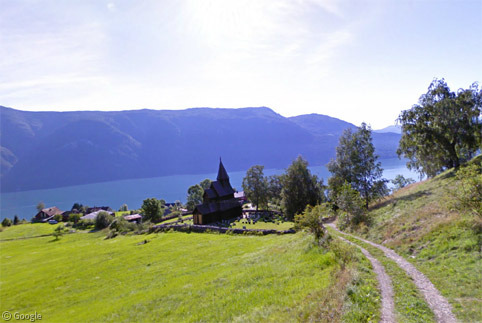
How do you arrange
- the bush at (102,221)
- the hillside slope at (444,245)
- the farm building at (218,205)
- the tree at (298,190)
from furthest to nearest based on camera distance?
the bush at (102,221) < the farm building at (218,205) < the tree at (298,190) < the hillside slope at (444,245)

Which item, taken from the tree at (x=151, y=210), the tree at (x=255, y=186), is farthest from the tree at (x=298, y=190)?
the tree at (x=151, y=210)

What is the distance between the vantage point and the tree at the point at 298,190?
52.2m

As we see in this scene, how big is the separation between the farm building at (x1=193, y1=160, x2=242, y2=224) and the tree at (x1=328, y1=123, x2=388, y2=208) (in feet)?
88.9

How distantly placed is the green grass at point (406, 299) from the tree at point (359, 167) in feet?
99.4

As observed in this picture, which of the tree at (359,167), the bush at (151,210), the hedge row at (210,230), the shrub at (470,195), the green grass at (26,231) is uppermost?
the tree at (359,167)

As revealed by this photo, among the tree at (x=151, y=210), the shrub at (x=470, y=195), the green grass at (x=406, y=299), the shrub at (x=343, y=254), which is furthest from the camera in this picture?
the tree at (x=151, y=210)

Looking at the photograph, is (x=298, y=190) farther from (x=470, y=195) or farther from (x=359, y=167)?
(x=470, y=195)

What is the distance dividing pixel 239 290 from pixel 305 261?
5600 millimetres

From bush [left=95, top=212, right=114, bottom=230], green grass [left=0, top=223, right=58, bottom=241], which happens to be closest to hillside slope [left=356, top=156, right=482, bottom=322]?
bush [left=95, top=212, right=114, bottom=230]

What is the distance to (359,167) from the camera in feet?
148

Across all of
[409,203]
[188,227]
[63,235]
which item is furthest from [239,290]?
[63,235]

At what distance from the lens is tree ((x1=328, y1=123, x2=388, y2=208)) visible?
44875 millimetres

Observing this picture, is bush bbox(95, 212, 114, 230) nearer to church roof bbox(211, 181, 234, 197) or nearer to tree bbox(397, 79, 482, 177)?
church roof bbox(211, 181, 234, 197)

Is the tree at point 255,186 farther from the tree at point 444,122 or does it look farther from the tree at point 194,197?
the tree at point 444,122
